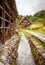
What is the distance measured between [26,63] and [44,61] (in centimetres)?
169

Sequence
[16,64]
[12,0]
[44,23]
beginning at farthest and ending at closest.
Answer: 1. [44,23]
2. [12,0]
3. [16,64]

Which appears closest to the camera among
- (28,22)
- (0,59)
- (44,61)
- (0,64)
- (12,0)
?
(0,64)

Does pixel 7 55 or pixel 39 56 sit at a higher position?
pixel 7 55

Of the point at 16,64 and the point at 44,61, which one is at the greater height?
the point at 44,61

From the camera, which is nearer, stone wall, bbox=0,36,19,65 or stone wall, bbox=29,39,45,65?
stone wall, bbox=0,36,19,65

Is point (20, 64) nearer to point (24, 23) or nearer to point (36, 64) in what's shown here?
point (36, 64)

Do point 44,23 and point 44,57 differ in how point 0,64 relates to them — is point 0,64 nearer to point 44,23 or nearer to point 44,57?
point 44,57

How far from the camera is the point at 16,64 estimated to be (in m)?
6.93

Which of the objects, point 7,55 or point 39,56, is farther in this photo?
point 39,56

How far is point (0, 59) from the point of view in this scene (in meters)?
4.86

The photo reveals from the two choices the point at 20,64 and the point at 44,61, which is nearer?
the point at 44,61

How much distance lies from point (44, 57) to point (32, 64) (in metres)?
1.41

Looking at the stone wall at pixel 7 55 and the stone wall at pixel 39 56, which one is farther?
the stone wall at pixel 39 56

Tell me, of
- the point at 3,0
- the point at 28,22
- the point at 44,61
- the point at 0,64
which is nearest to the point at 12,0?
the point at 3,0
